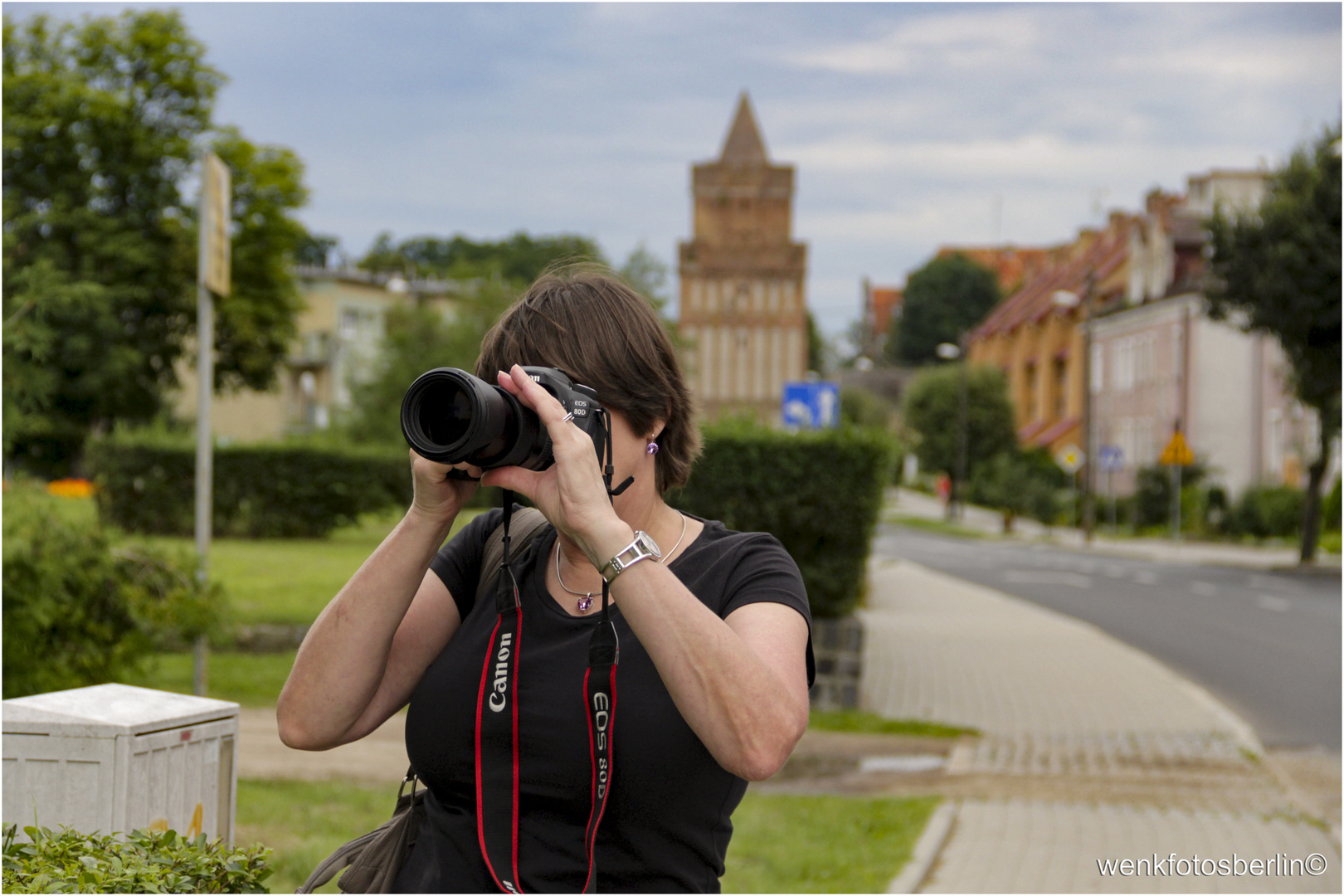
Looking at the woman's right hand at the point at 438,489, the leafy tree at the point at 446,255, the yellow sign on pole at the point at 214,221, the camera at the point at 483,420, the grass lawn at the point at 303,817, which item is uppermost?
the leafy tree at the point at 446,255

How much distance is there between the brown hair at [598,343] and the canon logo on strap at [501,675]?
41 cm

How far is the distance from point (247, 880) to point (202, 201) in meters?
3.90

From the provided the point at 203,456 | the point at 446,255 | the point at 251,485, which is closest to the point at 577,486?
the point at 203,456

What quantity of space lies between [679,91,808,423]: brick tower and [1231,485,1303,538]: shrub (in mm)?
28744

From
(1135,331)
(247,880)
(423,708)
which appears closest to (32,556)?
(247,880)

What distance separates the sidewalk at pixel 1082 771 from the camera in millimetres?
5809

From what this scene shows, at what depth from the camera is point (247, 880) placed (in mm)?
2359

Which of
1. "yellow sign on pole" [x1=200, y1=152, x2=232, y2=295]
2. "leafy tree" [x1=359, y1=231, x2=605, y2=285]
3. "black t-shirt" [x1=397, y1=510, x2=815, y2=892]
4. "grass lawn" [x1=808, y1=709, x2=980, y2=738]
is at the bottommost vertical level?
"grass lawn" [x1=808, y1=709, x2=980, y2=738]

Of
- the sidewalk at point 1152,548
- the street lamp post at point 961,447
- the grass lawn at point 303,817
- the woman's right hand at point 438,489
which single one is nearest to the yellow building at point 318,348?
the street lamp post at point 961,447

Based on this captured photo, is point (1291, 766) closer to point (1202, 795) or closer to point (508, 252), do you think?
point (1202, 795)

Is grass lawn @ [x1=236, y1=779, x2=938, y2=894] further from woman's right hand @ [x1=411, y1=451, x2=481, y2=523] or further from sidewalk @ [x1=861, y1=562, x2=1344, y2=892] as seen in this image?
woman's right hand @ [x1=411, y1=451, x2=481, y2=523]

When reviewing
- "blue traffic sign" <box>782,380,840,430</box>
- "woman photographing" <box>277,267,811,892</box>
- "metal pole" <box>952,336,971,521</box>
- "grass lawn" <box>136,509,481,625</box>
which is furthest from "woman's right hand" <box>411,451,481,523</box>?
"metal pole" <box>952,336,971,521</box>

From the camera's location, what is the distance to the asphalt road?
10.6m

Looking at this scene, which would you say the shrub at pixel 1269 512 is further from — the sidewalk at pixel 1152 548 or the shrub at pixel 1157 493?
the shrub at pixel 1157 493
